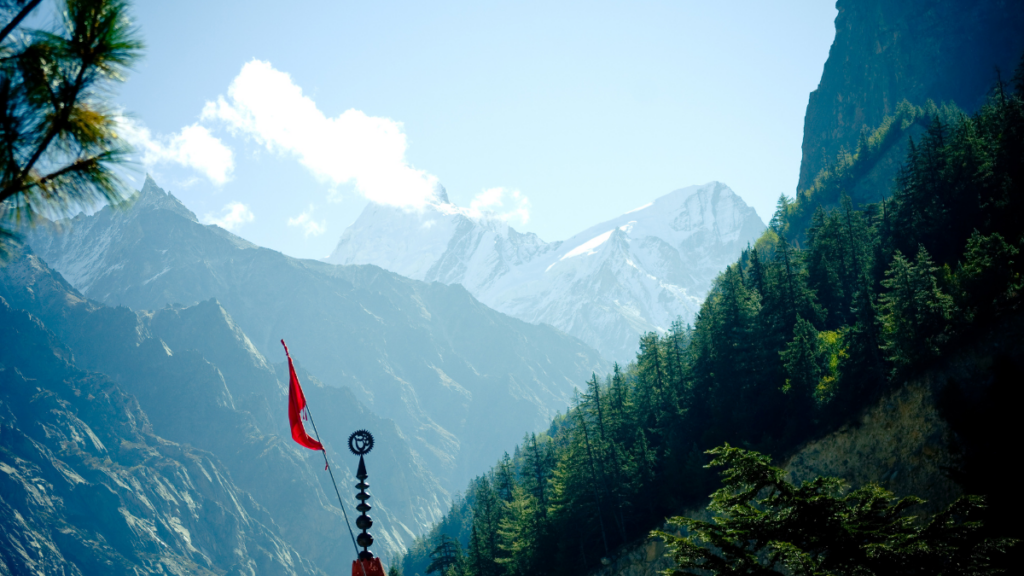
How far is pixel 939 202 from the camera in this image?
2115 inches

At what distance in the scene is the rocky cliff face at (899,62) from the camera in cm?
12888

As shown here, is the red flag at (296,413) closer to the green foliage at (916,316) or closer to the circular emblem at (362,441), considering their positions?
the circular emblem at (362,441)

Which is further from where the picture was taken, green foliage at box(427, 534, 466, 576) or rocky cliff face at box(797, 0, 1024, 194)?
rocky cliff face at box(797, 0, 1024, 194)

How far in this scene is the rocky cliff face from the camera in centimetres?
12888

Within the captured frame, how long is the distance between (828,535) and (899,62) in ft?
562

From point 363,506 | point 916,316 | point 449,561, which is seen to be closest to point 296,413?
point 363,506

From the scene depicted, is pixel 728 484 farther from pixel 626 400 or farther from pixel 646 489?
pixel 626 400

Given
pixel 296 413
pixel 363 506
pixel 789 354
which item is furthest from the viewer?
pixel 789 354

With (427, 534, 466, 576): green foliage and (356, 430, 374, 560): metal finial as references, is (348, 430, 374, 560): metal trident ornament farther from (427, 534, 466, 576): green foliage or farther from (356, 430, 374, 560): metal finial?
(427, 534, 466, 576): green foliage

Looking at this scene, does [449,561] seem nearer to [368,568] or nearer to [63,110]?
[368,568]

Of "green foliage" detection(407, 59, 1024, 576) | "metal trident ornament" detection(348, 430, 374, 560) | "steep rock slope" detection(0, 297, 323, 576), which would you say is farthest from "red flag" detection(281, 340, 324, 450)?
"steep rock slope" detection(0, 297, 323, 576)

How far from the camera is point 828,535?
39.1 feet

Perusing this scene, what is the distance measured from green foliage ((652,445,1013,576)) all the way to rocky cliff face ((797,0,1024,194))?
11494 centimetres

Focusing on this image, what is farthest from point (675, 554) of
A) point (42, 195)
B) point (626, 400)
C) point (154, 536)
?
point (154, 536)
